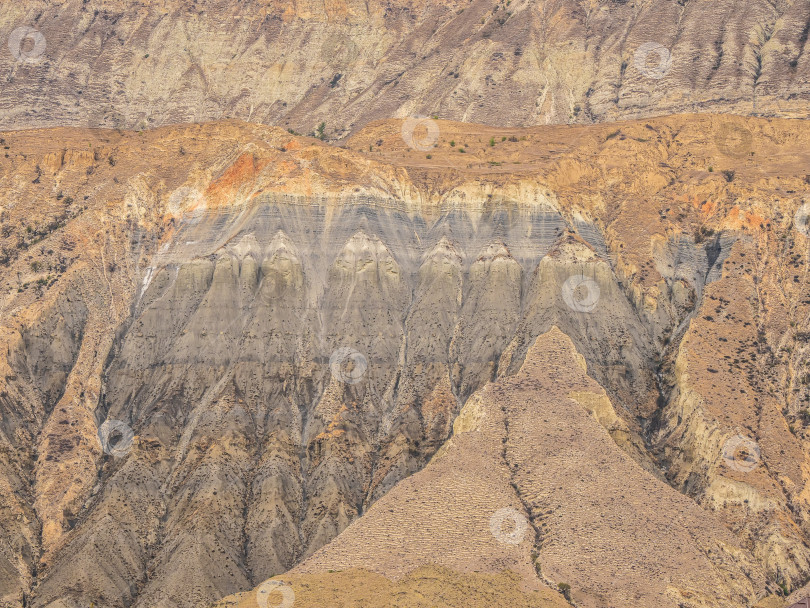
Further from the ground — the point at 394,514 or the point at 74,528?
the point at 394,514

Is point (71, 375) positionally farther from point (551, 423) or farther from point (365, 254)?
point (551, 423)

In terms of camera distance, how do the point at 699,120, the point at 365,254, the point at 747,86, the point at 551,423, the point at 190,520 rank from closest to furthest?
1. the point at 551,423
2. the point at 190,520
3. the point at 365,254
4. the point at 699,120
5. the point at 747,86

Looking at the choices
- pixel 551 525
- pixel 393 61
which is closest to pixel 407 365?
pixel 551 525

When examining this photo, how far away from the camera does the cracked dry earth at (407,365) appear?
59.3 meters

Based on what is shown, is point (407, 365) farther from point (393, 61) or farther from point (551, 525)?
point (393, 61)

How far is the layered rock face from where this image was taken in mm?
153625

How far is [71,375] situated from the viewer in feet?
296

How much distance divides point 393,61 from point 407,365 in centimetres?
9987

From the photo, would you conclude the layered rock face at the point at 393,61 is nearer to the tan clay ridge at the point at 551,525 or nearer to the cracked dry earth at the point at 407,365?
the cracked dry earth at the point at 407,365

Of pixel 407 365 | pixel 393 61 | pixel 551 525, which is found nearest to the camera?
pixel 551 525

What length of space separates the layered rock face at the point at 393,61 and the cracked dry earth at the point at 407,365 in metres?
47.1

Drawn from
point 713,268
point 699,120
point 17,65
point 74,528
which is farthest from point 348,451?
point 17,65

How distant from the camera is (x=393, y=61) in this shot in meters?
180

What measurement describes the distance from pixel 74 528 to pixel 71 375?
13532 mm
